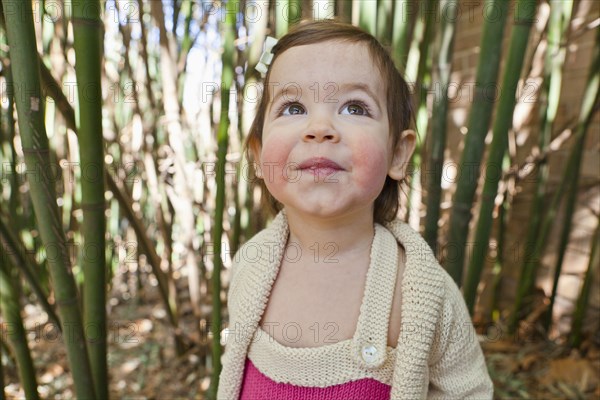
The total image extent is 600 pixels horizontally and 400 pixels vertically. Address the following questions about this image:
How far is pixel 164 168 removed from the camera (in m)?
1.33

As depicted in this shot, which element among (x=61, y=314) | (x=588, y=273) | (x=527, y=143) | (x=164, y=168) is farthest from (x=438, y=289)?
(x=527, y=143)

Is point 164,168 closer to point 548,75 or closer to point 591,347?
point 548,75

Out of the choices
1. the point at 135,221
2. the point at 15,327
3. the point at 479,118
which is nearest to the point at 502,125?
the point at 479,118

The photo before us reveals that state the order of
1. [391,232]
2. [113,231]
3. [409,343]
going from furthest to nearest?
[113,231] → [391,232] → [409,343]

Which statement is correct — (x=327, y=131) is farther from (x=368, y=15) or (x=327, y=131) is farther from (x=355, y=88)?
(x=368, y=15)

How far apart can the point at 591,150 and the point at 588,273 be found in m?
0.34

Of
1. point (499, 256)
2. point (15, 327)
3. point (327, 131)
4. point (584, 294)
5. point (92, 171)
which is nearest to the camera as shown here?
point (327, 131)

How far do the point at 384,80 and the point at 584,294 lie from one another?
0.91 metres

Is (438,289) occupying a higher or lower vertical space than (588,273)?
higher

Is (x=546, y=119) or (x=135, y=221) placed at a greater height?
(x=546, y=119)

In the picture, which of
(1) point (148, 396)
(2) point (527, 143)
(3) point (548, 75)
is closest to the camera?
(3) point (548, 75)

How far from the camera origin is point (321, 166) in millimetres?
526

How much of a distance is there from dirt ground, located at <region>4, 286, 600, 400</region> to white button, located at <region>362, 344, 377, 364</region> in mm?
762

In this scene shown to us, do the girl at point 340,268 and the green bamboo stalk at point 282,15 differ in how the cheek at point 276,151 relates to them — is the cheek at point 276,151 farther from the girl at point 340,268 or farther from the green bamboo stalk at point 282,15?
the green bamboo stalk at point 282,15
